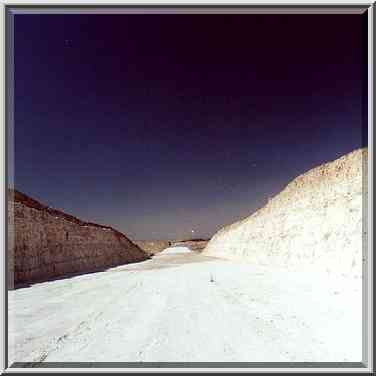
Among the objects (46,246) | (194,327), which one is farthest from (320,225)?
(46,246)

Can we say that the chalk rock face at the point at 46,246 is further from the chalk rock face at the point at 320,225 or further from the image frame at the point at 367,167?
the chalk rock face at the point at 320,225

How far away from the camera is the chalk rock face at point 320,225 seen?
12469 mm

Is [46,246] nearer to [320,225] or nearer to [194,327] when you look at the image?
[194,327]

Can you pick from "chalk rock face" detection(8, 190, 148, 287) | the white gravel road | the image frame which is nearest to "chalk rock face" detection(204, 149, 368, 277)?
the white gravel road

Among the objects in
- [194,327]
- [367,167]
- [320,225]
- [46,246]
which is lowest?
[46,246]

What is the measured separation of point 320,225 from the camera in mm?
16234

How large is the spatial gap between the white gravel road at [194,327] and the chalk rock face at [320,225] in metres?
3.19

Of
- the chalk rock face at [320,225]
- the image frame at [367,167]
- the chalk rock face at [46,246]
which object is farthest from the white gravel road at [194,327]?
the chalk rock face at [46,246]

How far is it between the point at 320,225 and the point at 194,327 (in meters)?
13.8

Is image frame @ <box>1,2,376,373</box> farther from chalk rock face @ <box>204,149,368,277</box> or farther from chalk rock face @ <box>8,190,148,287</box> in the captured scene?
chalk rock face @ <box>8,190,148,287</box>

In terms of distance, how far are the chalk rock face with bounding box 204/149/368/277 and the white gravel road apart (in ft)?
10.5

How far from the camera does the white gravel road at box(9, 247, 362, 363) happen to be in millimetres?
4027

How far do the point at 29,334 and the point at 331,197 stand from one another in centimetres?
1729

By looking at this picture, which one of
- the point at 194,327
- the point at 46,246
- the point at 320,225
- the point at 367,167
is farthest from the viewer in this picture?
the point at 46,246
